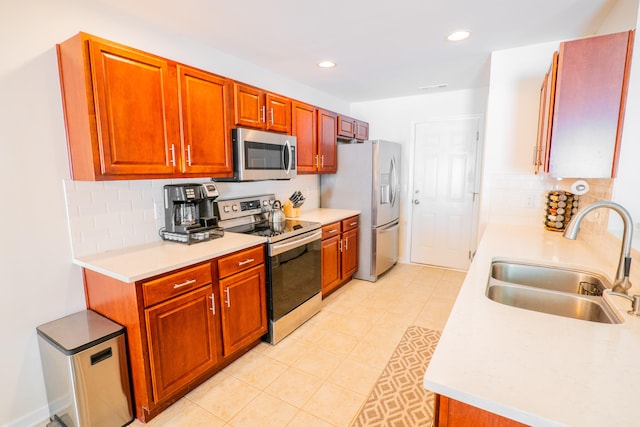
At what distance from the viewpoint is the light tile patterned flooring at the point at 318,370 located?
1.78 metres

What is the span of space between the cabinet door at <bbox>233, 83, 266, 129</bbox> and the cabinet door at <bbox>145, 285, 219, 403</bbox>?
1.35 metres

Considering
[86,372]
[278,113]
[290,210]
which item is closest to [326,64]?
[278,113]

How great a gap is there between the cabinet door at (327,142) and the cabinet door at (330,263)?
2.81ft

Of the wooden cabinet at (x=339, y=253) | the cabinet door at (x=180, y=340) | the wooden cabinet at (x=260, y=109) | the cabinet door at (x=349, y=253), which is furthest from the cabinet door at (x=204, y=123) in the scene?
the cabinet door at (x=349, y=253)

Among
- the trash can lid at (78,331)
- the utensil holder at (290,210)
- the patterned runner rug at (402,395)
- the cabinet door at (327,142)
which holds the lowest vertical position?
the patterned runner rug at (402,395)

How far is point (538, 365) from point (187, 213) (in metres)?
2.14

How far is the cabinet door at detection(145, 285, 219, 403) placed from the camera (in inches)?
66.2

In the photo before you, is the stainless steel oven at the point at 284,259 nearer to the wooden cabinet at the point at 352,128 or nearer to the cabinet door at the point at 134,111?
the cabinet door at the point at 134,111

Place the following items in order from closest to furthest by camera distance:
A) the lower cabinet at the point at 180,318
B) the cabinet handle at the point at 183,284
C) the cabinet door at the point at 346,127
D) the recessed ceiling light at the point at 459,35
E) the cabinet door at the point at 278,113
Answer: the lower cabinet at the point at 180,318
the cabinet handle at the point at 183,284
the recessed ceiling light at the point at 459,35
the cabinet door at the point at 278,113
the cabinet door at the point at 346,127

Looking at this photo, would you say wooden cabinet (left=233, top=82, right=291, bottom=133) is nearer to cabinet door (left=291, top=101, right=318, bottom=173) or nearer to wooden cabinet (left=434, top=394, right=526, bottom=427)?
cabinet door (left=291, top=101, right=318, bottom=173)

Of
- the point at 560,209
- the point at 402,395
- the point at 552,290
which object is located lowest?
the point at 402,395

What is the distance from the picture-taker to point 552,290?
1.49 metres

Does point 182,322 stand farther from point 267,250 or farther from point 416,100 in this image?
point 416,100

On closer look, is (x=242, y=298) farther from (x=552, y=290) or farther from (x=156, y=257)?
(x=552, y=290)
